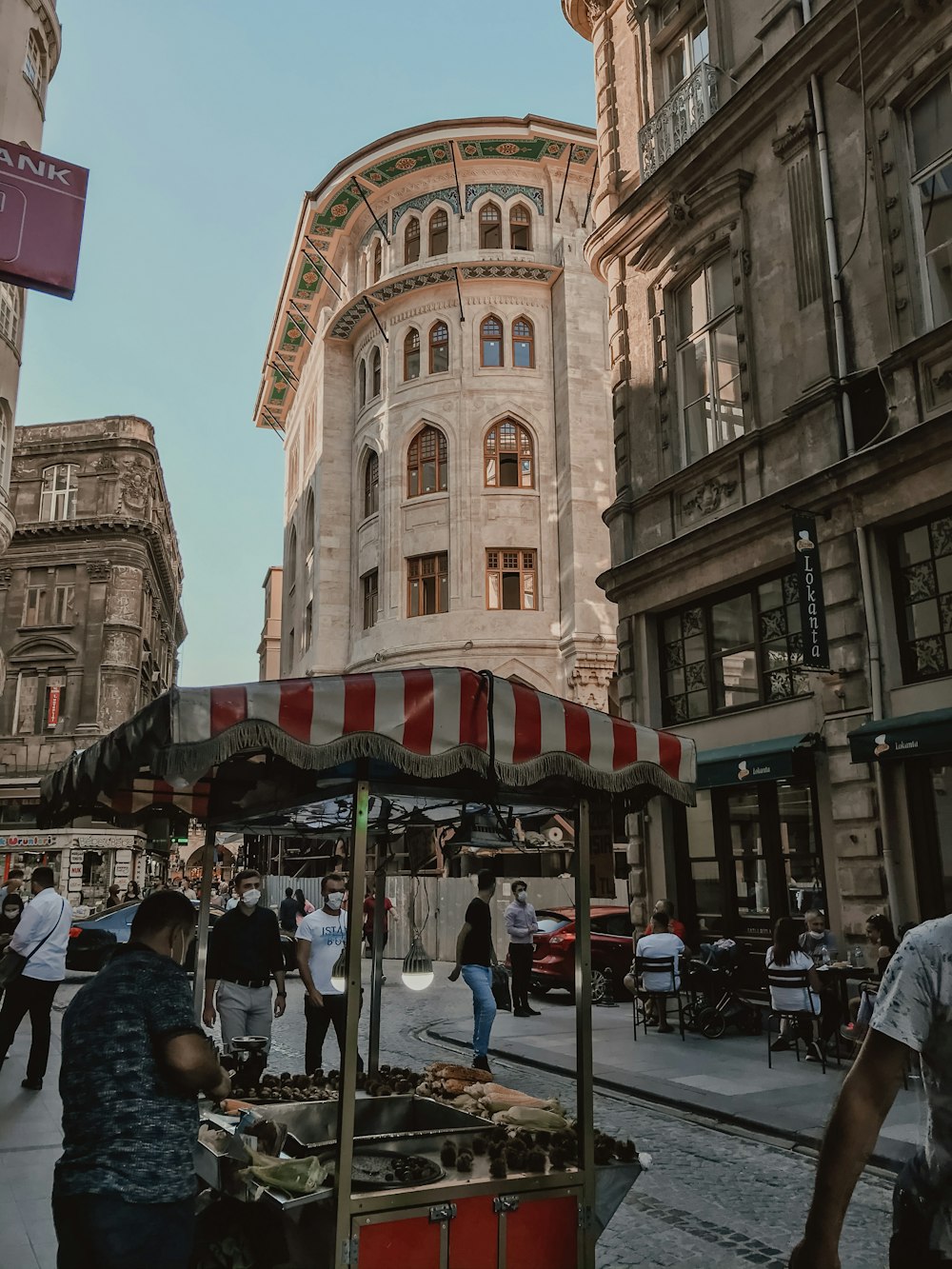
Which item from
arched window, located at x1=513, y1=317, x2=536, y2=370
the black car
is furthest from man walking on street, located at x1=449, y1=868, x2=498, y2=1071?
arched window, located at x1=513, y1=317, x2=536, y2=370

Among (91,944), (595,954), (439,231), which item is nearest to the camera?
(595,954)

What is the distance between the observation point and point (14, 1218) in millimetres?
6156

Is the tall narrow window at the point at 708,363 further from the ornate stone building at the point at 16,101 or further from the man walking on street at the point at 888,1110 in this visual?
the ornate stone building at the point at 16,101

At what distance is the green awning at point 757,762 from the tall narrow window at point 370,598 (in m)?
21.0

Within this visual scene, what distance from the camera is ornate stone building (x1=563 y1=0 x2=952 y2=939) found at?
12477 mm

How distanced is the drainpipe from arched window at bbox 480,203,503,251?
825 inches

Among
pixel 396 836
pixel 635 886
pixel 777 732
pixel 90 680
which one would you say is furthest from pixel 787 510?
pixel 90 680

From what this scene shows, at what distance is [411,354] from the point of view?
35.3 m

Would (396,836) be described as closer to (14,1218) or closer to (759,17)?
(14,1218)

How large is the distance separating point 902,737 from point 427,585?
74.0 ft

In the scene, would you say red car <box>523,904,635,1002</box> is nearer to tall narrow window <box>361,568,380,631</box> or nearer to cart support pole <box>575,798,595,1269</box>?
cart support pole <box>575,798,595,1269</box>

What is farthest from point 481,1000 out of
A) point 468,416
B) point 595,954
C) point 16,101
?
point 16,101

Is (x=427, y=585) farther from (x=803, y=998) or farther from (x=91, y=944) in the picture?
(x=803, y=998)

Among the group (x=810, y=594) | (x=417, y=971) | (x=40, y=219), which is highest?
(x=40, y=219)
